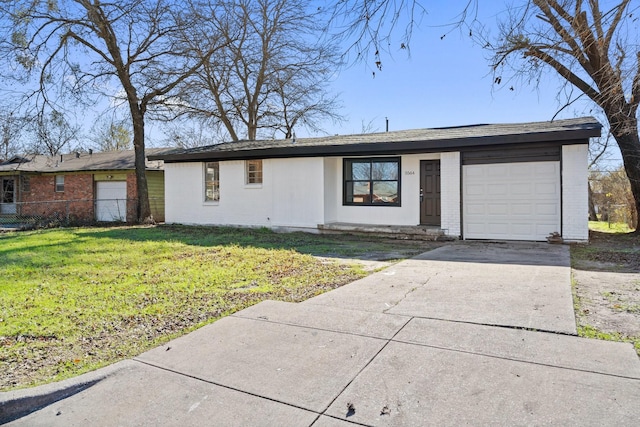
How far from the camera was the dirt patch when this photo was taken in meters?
3.93

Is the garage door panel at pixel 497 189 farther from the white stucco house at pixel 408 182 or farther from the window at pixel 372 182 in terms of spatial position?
the window at pixel 372 182

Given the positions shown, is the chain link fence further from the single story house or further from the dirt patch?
the dirt patch

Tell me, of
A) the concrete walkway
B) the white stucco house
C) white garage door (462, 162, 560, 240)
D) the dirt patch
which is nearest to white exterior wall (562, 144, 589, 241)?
the white stucco house

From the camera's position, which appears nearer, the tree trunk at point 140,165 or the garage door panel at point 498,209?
the garage door panel at point 498,209

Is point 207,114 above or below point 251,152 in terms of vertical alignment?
above

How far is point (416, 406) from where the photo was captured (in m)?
2.65

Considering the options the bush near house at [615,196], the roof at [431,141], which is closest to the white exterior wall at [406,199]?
the roof at [431,141]

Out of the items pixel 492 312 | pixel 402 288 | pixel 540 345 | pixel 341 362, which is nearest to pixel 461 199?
pixel 402 288

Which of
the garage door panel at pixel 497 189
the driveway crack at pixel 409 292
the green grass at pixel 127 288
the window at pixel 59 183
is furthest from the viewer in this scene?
the window at pixel 59 183

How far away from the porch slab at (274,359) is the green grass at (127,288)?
0.44m

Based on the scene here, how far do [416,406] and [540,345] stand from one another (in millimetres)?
1494

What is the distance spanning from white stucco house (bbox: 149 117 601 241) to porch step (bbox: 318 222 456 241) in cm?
12

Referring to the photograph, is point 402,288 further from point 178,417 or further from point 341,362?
point 178,417

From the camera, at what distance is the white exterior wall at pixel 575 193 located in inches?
392
